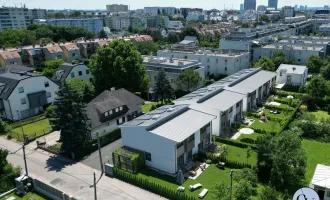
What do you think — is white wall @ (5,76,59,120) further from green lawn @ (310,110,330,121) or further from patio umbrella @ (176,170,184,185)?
green lawn @ (310,110,330,121)

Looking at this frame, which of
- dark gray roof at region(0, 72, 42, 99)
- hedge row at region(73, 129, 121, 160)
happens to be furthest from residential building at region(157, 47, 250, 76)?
hedge row at region(73, 129, 121, 160)

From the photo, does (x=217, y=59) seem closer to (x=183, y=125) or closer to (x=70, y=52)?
(x=183, y=125)

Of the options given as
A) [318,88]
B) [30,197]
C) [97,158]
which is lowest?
[30,197]

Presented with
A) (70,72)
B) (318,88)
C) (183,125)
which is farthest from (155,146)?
(70,72)

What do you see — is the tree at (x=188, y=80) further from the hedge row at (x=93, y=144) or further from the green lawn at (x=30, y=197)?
the green lawn at (x=30, y=197)

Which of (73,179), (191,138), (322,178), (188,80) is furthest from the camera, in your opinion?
(188,80)

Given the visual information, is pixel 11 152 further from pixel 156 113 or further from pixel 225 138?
pixel 225 138

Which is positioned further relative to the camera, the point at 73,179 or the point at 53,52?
the point at 53,52
